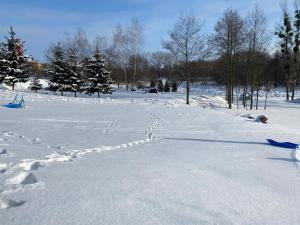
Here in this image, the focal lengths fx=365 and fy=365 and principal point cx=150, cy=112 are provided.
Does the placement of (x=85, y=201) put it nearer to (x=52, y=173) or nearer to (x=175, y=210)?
(x=175, y=210)

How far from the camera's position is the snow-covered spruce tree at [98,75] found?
36625 mm

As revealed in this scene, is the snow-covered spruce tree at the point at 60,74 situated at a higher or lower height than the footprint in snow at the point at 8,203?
higher

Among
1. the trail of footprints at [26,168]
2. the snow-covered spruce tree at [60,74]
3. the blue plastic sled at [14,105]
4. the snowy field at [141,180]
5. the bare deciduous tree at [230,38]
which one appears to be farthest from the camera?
the snow-covered spruce tree at [60,74]

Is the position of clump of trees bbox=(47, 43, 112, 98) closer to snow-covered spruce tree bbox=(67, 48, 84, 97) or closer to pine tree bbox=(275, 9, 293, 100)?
snow-covered spruce tree bbox=(67, 48, 84, 97)

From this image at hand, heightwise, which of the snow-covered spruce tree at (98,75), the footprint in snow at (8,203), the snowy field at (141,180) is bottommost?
the snowy field at (141,180)

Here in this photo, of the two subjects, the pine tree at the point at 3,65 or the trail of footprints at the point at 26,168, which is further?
the pine tree at the point at 3,65

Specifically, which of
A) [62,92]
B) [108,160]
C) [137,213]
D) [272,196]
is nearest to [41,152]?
[108,160]

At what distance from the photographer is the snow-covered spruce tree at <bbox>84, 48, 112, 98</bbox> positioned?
3662cm

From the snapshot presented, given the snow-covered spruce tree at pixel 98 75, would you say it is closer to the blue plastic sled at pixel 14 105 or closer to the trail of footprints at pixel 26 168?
the blue plastic sled at pixel 14 105

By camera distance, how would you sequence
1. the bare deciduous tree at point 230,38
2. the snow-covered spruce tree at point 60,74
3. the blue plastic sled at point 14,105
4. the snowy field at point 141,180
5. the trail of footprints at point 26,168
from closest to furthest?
the snowy field at point 141,180 < the trail of footprints at point 26,168 < the blue plastic sled at point 14,105 < the bare deciduous tree at point 230,38 < the snow-covered spruce tree at point 60,74

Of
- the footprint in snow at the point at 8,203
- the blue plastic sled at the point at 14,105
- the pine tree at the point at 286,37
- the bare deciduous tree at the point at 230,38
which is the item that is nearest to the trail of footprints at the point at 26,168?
the footprint in snow at the point at 8,203

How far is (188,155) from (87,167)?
267 centimetres

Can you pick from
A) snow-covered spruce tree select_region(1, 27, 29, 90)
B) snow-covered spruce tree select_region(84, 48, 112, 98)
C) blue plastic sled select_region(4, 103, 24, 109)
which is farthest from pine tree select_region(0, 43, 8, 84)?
blue plastic sled select_region(4, 103, 24, 109)

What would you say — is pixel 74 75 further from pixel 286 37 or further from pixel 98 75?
pixel 286 37
